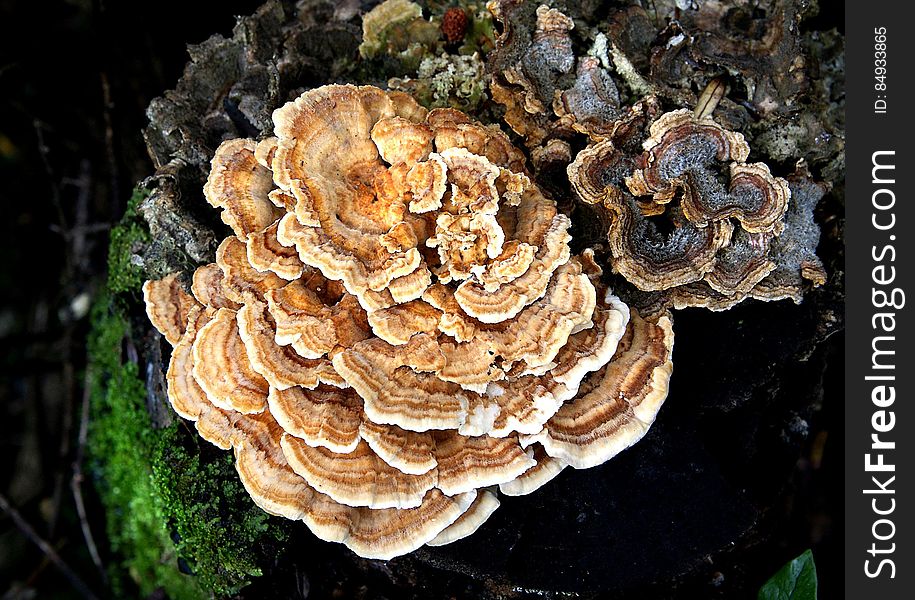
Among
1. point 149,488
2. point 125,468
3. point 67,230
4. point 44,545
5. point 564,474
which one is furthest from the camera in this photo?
point 67,230

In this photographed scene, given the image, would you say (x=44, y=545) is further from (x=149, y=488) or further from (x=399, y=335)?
(x=399, y=335)

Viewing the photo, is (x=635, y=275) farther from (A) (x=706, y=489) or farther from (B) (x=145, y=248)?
(B) (x=145, y=248)

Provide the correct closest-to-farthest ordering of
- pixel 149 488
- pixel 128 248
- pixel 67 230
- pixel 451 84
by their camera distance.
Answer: pixel 451 84 → pixel 128 248 → pixel 149 488 → pixel 67 230

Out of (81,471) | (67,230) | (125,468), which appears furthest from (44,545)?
(67,230)

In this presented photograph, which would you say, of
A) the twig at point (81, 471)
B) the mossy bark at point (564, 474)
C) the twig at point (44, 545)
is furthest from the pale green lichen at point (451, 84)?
the twig at point (44, 545)

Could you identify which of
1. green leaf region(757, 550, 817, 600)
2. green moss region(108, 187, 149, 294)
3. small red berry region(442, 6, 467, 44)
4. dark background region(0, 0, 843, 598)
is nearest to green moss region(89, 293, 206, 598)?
green moss region(108, 187, 149, 294)

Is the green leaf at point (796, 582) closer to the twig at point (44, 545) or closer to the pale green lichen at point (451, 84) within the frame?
the pale green lichen at point (451, 84)

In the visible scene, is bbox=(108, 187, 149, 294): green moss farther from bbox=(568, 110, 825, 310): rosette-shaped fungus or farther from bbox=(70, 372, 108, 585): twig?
bbox=(568, 110, 825, 310): rosette-shaped fungus

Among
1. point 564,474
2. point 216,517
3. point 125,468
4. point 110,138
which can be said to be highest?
point 110,138
